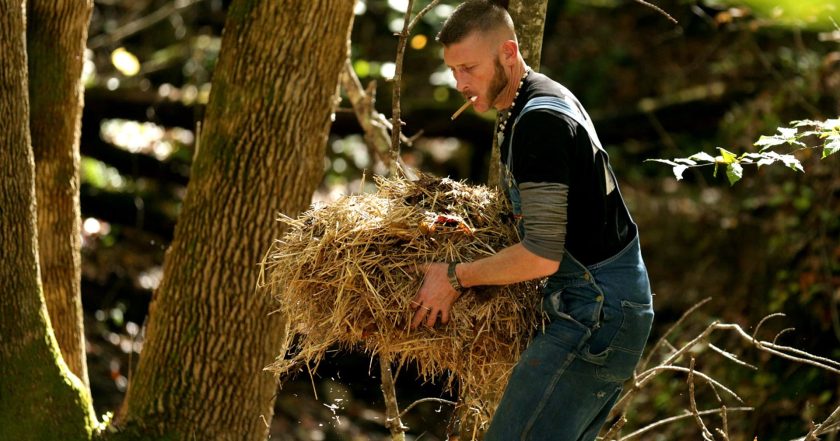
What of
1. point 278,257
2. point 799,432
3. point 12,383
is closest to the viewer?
point 278,257

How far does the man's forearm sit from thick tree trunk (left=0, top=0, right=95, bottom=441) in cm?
201

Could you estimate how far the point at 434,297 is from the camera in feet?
10.2

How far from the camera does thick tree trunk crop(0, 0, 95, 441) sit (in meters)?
3.84

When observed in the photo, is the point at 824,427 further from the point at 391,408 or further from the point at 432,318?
the point at 432,318

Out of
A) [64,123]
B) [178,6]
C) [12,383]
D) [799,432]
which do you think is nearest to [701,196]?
[799,432]

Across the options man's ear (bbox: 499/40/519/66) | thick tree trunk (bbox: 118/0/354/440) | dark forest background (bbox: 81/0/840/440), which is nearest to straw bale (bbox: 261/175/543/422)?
man's ear (bbox: 499/40/519/66)

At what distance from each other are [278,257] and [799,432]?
461 centimetres

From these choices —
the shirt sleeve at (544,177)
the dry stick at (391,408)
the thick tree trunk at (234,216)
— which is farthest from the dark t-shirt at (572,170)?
the thick tree trunk at (234,216)

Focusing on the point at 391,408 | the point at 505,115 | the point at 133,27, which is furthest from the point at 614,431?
the point at 133,27

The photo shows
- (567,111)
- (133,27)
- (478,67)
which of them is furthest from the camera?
(133,27)

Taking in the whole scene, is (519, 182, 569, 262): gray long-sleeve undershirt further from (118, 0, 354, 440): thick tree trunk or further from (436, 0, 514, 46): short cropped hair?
(118, 0, 354, 440): thick tree trunk

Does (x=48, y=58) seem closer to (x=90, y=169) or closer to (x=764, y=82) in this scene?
(x=90, y=169)

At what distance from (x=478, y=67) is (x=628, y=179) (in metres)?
8.48

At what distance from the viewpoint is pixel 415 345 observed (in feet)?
10.5
